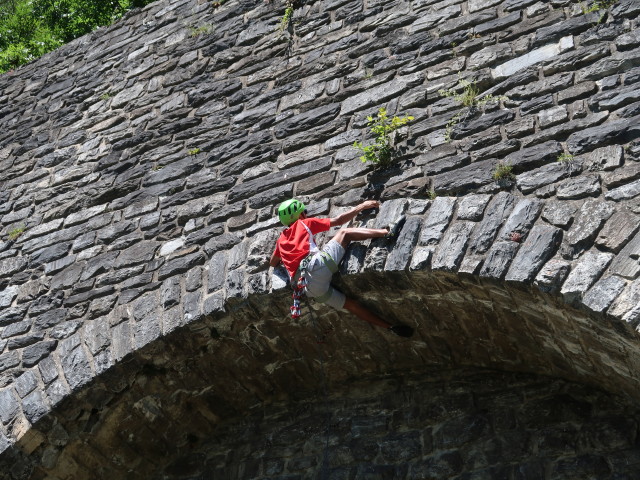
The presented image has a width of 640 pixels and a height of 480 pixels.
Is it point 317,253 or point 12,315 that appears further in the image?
point 12,315

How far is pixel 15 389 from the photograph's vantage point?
17.9 ft

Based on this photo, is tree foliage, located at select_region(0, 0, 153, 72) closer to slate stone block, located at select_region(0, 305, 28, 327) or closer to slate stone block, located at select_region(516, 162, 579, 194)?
slate stone block, located at select_region(0, 305, 28, 327)

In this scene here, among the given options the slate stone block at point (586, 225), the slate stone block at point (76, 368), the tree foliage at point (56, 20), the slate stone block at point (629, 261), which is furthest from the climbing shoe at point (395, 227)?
the tree foliage at point (56, 20)

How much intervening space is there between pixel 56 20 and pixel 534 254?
8.43 m

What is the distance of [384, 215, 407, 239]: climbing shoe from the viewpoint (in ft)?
15.3

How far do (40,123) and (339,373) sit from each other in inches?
139

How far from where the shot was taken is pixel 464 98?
517 cm

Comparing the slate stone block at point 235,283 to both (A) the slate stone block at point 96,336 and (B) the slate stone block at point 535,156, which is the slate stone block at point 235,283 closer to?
(A) the slate stone block at point 96,336

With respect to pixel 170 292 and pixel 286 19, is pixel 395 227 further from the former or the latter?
pixel 286 19

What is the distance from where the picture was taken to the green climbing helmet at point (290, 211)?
4973 millimetres

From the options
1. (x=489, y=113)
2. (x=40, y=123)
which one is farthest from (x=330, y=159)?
(x=40, y=123)

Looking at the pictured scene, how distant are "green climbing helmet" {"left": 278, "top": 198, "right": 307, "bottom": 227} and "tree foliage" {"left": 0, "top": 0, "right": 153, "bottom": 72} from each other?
6.36 metres

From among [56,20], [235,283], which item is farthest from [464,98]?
[56,20]

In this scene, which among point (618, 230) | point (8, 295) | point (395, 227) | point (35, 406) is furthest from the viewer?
point (8, 295)
